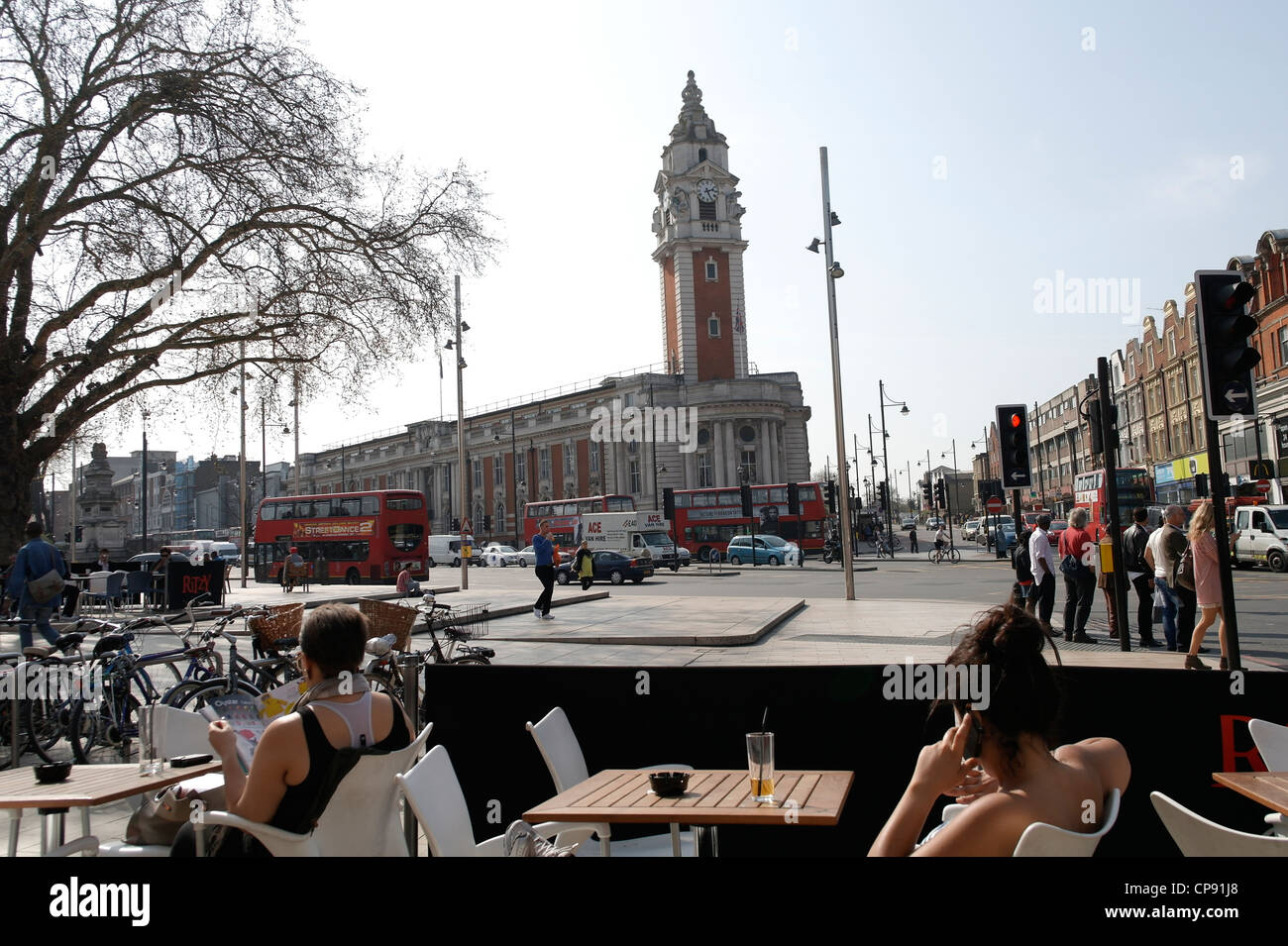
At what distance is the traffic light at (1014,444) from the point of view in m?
13.7

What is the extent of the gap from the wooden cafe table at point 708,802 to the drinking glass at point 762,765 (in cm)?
4

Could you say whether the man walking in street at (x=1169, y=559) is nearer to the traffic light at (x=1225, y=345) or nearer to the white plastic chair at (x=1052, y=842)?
the traffic light at (x=1225, y=345)

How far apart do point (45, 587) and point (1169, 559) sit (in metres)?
13.0

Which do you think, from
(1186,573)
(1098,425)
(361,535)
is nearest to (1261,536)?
(1098,425)

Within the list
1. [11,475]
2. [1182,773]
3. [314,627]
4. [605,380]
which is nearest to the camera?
[314,627]

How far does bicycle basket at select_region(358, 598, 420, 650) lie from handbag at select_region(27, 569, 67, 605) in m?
4.11

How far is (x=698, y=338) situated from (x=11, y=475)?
57.6 m

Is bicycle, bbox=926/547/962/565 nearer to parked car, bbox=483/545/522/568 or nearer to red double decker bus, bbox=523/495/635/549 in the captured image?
red double decker bus, bbox=523/495/635/549

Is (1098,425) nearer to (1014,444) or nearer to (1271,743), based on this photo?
(1014,444)

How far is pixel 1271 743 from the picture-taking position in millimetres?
3799

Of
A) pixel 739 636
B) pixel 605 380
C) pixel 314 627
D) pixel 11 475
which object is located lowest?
pixel 739 636
